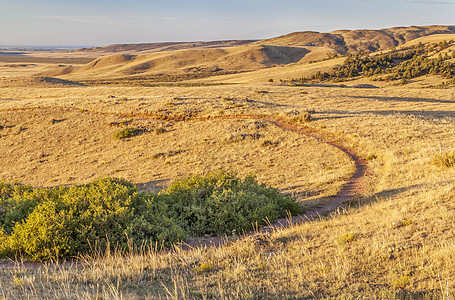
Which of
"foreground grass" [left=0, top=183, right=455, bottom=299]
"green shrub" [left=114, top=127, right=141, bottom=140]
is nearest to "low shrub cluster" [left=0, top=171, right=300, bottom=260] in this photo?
"foreground grass" [left=0, top=183, right=455, bottom=299]

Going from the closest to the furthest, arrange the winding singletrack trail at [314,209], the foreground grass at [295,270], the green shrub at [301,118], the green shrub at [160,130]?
the foreground grass at [295,270]
the winding singletrack trail at [314,209]
the green shrub at [301,118]
the green shrub at [160,130]

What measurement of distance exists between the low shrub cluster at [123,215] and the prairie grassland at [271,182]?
0.64 m

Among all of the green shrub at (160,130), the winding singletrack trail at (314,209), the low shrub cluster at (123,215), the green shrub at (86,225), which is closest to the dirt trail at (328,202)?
the winding singletrack trail at (314,209)

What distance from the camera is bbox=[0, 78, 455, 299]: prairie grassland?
528cm

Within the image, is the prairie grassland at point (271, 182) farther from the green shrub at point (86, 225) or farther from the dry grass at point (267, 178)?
the green shrub at point (86, 225)

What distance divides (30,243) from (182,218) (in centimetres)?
389

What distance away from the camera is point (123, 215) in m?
8.56

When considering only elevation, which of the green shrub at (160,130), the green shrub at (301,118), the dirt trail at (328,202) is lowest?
the dirt trail at (328,202)

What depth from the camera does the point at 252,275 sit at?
18.6ft

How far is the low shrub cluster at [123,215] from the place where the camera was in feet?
25.0

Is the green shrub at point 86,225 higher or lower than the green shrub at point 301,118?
lower

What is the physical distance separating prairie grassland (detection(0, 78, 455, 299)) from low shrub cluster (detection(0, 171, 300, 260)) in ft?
2.10

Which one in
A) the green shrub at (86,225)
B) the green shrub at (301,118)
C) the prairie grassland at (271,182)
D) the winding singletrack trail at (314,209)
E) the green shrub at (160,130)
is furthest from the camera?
the green shrub at (160,130)

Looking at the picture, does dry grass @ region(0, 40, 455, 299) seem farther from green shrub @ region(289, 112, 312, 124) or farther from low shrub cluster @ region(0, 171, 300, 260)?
green shrub @ region(289, 112, 312, 124)
